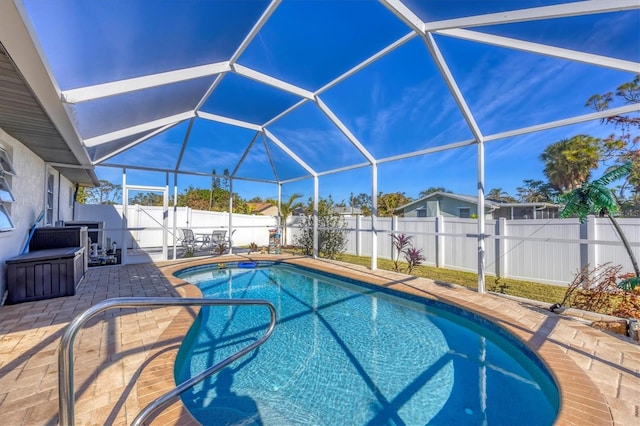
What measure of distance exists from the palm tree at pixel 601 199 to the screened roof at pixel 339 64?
3.26ft

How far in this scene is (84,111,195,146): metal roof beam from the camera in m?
6.08

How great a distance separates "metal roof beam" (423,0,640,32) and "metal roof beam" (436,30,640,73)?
13.0 inches

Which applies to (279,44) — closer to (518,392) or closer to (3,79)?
(3,79)

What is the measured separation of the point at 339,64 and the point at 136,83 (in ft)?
11.5

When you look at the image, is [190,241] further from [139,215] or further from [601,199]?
[601,199]

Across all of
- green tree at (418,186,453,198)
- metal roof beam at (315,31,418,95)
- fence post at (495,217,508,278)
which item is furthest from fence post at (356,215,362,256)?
metal roof beam at (315,31,418,95)

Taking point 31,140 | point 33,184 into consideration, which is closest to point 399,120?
point 31,140

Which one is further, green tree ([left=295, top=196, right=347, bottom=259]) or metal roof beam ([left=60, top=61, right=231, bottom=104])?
green tree ([left=295, top=196, right=347, bottom=259])

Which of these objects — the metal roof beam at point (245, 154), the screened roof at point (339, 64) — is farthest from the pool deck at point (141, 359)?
the metal roof beam at point (245, 154)

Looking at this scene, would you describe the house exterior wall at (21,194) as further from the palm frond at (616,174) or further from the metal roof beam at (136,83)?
the palm frond at (616,174)

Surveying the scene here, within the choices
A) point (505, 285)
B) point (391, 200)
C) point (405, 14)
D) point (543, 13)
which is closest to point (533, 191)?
point (505, 285)

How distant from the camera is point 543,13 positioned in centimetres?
345

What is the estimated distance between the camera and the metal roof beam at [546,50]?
3.83 metres

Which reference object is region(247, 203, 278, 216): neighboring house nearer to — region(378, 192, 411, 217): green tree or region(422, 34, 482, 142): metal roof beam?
region(378, 192, 411, 217): green tree
